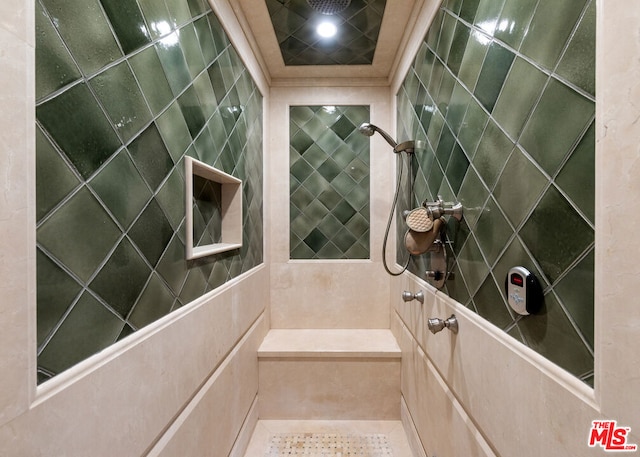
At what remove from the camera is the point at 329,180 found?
234 cm

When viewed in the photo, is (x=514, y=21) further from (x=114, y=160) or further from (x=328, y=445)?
(x=328, y=445)

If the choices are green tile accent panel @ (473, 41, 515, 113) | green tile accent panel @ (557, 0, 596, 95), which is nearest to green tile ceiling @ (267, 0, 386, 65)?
green tile accent panel @ (473, 41, 515, 113)

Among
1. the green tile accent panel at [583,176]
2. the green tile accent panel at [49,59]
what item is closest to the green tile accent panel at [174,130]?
the green tile accent panel at [49,59]

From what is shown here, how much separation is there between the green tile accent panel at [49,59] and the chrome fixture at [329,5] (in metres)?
1.26

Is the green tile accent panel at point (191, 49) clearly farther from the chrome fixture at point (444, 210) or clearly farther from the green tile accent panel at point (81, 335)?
the chrome fixture at point (444, 210)

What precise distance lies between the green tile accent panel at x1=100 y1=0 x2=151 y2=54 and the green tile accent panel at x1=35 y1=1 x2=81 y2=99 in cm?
19

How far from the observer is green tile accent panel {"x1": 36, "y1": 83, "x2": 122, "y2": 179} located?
1.87 feet

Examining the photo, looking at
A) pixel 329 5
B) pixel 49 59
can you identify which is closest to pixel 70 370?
pixel 49 59

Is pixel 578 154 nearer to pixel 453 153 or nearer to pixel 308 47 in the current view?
pixel 453 153

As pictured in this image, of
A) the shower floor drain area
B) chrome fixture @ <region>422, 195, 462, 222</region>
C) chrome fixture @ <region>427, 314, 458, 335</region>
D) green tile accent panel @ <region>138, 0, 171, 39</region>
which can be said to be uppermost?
green tile accent panel @ <region>138, 0, 171, 39</region>

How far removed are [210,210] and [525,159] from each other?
1.23 m

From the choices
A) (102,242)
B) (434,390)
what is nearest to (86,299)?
(102,242)

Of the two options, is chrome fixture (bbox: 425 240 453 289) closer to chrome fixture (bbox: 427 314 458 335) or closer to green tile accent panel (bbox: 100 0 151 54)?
chrome fixture (bbox: 427 314 458 335)

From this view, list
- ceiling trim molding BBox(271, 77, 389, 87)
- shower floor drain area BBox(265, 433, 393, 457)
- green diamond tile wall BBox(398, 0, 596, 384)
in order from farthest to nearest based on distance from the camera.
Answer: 1. ceiling trim molding BBox(271, 77, 389, 87)
2. shower floor drain area BBox(265, 433, 393, 457)
3. green diamond tile wall BBox(398, 0, 596, 384)
